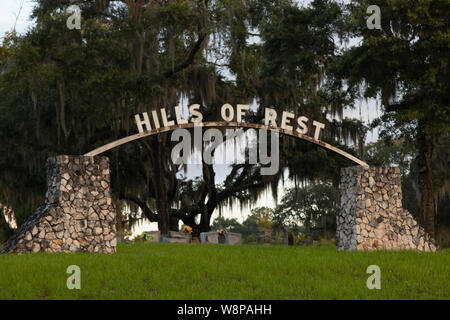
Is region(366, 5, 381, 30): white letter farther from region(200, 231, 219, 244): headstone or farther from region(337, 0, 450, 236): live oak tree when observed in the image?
region(200, 231, 219, 244): headstone

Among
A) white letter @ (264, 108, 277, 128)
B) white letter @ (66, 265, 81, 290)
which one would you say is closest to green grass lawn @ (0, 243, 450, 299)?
white letter @ (66, 265, 81, 290)

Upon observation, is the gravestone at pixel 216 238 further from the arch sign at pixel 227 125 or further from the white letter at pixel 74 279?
the white letter at pixel 74 279

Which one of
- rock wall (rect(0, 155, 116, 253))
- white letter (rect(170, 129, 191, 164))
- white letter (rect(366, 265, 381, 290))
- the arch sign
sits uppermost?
white letter (rect(170, 129, 191, 164))

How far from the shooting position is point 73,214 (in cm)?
1556

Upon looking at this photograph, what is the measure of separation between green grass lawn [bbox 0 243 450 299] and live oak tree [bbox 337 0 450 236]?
21.2ft

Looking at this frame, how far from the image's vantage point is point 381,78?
2062 cm

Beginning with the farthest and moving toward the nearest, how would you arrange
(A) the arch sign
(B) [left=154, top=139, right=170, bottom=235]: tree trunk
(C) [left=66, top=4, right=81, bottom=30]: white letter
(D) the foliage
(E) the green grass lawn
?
1. (D) the foliage
2. (B) [left=154, top=139, right=170, bottom=235]: tree trunk
3. (C) [left=66, top=4, right=81, bottom=30]: white letter
4. (A) the arch sign
5. (E) the green grass lawn

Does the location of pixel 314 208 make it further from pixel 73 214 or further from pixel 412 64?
pixel 73 214

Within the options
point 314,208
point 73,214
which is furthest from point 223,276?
point 314,208

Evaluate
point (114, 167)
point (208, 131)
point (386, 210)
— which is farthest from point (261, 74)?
point (386, 210)

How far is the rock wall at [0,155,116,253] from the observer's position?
15156mm

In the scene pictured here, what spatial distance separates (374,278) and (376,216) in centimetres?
563

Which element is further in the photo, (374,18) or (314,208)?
(314,208)

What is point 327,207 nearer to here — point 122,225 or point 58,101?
point 122,225
